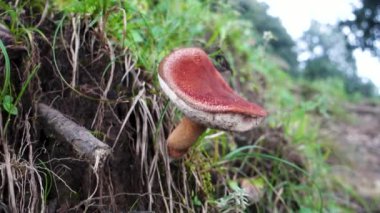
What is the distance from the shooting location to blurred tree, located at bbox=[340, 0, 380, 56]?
10.6 metres

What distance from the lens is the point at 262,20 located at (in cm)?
952

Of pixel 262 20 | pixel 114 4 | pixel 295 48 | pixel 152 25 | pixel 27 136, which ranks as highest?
pixel 114 4

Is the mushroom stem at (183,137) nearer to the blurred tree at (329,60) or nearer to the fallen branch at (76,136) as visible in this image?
the fallen branch at (76,136)

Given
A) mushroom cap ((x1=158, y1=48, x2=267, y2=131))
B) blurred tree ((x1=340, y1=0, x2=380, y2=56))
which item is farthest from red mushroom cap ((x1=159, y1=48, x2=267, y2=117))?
blurred tree ((x1=340, y1=0, x2=380, y2=56))

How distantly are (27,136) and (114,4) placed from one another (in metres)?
0.74

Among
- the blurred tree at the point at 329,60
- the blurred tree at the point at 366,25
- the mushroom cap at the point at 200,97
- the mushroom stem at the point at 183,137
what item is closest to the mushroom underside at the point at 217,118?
the mushroom cap at the point at 200,97

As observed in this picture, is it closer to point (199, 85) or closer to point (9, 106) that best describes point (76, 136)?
point (9, 106)

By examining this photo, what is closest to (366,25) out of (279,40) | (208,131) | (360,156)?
(279,40)

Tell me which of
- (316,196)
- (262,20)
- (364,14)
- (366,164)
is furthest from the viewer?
(364,14)

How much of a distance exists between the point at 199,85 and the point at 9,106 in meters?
0.72

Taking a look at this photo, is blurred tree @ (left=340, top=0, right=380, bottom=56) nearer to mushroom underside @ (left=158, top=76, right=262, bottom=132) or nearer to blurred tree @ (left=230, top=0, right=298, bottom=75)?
blurred tree @ (left=230, top=0, right=298, bottom=75)

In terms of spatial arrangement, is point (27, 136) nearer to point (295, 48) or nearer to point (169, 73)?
point (169, 73)

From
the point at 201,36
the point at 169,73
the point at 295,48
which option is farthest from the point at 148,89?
the point at 295,48

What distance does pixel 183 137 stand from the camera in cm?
171
